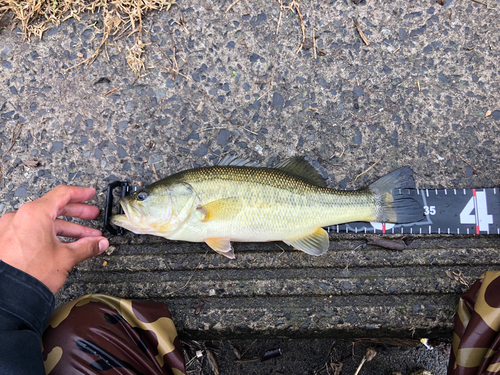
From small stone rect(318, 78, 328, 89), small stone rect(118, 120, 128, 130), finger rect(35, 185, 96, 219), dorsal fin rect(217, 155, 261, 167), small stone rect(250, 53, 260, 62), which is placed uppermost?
small stone rect(250, 53, 260, 62)

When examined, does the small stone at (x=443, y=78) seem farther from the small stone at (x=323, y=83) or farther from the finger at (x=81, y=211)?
the finger at (x=81, y=211)

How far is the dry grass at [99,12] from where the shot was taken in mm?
3141

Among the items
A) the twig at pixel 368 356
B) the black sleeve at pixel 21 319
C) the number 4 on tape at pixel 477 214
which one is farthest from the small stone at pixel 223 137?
the twig at pixel 368 356

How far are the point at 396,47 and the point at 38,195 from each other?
3963 mm

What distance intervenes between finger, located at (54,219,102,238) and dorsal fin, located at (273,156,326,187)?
1807 mm

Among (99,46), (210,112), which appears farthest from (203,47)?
(99,46)

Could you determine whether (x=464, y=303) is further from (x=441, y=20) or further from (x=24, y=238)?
(x=24, y=238)

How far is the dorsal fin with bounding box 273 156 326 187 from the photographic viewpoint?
2865 mm

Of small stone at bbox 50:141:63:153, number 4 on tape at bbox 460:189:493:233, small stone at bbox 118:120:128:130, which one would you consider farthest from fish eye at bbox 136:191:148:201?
number 4 on tape at bbox 460:189:493:233

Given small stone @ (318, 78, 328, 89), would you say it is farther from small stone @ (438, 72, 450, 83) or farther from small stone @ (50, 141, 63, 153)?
small stone @ (50, 141, 63, 153)

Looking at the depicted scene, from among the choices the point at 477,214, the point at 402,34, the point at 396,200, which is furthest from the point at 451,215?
the point at 402,34

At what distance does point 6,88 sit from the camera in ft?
10.5

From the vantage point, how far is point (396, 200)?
2848 mm

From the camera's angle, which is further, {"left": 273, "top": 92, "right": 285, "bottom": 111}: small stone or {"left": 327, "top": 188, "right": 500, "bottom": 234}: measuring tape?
{"left": 273, "top": 92, "right": 285, "bottom": 111}: small stone
